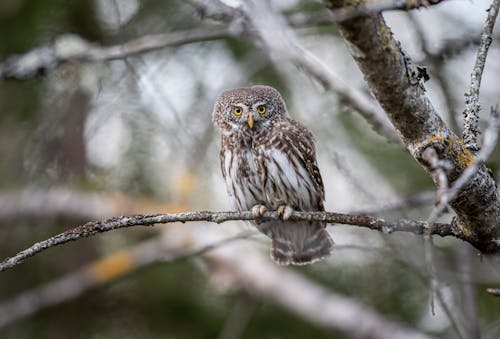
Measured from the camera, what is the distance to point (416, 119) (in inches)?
99.3

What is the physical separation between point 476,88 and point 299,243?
7.55 feet

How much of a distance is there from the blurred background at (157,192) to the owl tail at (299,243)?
14.9 inches

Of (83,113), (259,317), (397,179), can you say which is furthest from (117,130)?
(397,179)

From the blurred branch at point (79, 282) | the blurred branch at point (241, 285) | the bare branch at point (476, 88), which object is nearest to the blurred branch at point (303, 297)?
the blurred branch at point (241, 285)

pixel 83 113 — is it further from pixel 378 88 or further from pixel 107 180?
pixel 378 88

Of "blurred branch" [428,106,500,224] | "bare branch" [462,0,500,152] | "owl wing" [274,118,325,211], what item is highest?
"owl wing" [274,118,325,211]

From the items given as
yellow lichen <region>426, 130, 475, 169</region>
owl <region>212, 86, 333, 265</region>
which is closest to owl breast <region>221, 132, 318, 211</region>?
owl <region>212, 86, 333, 265</region>

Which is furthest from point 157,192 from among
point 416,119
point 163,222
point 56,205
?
point 416,119

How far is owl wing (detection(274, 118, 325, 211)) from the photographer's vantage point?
15.4ft

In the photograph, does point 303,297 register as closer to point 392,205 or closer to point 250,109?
point 250,109

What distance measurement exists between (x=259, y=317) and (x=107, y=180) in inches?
72.1

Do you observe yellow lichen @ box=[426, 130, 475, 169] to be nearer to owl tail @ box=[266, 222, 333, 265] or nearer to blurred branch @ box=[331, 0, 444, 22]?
blurred branch @ box=[331, 0, 444, 22]

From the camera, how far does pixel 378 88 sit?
7.92 ft

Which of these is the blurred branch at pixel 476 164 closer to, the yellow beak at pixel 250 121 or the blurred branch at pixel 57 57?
the blurred branch at pixel 57 57
